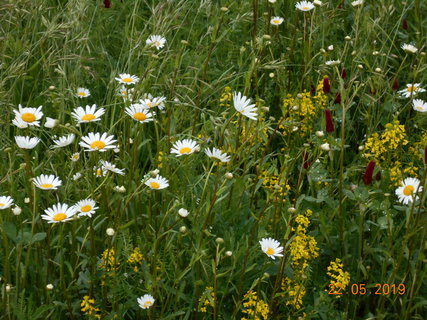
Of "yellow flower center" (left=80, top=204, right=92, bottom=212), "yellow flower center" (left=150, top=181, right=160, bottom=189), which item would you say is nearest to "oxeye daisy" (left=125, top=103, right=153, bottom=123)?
"yellow flower center" (left=150, top=181, right=160, bottom=189)

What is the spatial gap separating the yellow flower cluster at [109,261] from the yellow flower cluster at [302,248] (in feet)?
1.81

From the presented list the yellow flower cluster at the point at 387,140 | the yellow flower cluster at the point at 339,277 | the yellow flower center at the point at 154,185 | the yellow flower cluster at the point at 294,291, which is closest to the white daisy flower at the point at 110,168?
the yellow flower center at the point at 154,185

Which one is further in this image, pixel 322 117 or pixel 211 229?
pixel 322 117

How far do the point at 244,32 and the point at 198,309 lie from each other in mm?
1918

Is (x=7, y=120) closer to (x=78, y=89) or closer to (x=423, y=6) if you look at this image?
(x=78, y=89)

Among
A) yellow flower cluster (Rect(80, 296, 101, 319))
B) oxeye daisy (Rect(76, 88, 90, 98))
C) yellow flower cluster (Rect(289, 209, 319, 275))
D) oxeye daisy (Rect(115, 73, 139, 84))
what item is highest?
oxeye daisy (Rect(76, 88, 90, 98))

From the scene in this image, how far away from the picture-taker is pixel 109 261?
2.09 meters

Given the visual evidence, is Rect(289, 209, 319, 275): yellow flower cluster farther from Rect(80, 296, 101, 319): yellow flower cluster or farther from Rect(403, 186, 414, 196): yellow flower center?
Rect(80, 296, 101, 319): yellow flower cluster

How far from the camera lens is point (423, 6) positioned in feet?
12.4

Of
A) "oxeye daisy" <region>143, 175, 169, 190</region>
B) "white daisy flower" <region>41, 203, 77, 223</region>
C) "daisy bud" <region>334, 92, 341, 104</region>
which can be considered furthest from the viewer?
"daisy bud" <region>334, 92, 341, 104</region>

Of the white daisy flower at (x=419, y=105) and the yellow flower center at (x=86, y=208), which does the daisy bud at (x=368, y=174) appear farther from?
the yellow flower center at (x=86, y=208)

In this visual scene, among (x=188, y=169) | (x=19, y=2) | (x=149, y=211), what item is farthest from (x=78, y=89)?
(x=149, y=211)
